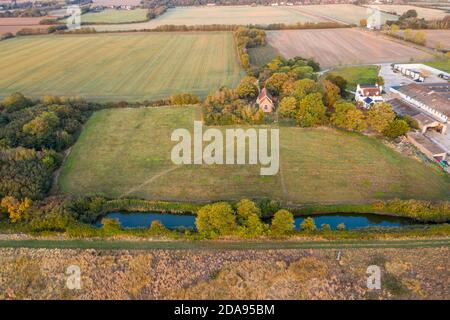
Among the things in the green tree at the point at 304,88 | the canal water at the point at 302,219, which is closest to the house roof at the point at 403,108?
the green tree at the point at 304,88

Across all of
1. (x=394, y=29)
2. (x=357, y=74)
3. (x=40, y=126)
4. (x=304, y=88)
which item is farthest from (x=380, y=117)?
(x=394, y=29)

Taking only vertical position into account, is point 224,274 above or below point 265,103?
below

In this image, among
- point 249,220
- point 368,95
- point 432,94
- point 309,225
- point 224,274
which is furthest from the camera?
point 368,95

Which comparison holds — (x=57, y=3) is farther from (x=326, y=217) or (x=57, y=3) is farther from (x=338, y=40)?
(x=326, y=217)

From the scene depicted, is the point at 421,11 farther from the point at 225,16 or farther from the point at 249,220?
the point at 249,220

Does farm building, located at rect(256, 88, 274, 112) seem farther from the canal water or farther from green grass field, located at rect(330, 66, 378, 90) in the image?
the canal water

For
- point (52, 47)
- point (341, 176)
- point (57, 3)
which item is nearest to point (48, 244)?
point (341, 176)
